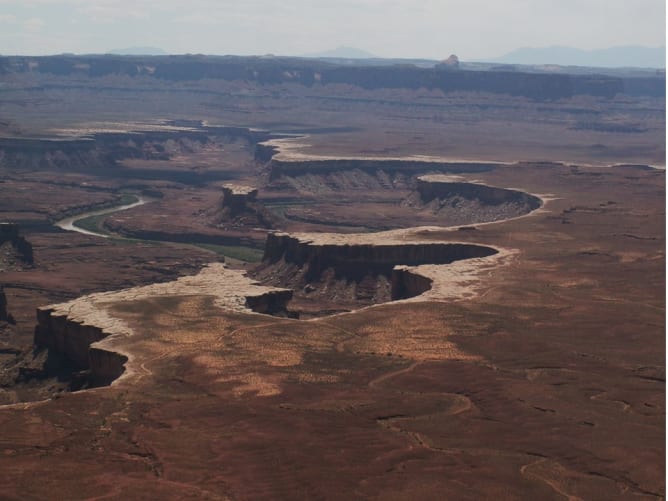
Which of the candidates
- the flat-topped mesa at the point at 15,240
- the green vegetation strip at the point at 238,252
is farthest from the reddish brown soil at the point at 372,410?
the green vegetation strip at the point at 238,252

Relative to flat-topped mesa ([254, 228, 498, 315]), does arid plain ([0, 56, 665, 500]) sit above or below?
above

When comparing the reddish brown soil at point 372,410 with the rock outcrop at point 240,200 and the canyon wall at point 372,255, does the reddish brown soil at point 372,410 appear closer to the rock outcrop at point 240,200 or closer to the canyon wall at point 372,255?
the canyon wall at point 372,255

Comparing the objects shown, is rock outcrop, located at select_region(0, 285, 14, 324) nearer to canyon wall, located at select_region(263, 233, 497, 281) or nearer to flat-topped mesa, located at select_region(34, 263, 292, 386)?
flat-topped mesa, located at select_region(34, 263, 292, 386)

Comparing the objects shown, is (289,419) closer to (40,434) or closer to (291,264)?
(40,434)

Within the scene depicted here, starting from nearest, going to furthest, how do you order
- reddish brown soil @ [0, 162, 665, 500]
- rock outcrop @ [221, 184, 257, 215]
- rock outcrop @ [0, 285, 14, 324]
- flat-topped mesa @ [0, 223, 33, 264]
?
reddish brown soil @ [0, 162, 665, 500]
rock outcrop @ [0, 285, 14, 324]
flat-topped mesa @ [0, 223, 33, 264]
rock outcrop @ [221, 184, 257, 215]

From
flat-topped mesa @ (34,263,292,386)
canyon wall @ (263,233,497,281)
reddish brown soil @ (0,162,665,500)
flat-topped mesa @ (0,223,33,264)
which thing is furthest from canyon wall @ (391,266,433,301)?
flat-topped mesa @ (0,223,33,264)
